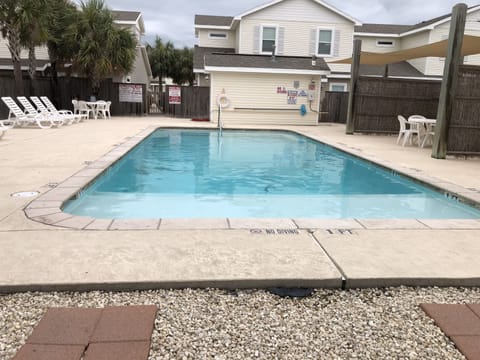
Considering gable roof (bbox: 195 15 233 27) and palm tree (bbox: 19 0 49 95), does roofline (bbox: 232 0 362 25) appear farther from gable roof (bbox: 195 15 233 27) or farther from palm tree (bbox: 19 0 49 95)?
palm tree (bbox: 19 0 49 95)

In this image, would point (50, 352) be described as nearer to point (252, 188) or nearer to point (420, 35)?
point (252, 188)

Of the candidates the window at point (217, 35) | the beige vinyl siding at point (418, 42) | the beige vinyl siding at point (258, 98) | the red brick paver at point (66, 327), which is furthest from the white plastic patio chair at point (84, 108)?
the beige vinyl siding at point (418, 42)

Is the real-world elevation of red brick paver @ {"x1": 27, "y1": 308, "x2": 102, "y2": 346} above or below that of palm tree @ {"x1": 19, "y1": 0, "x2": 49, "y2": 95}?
below

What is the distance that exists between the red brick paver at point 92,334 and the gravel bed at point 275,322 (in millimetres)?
61

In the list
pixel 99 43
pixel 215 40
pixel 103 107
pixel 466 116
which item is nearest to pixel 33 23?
pixel 99 43

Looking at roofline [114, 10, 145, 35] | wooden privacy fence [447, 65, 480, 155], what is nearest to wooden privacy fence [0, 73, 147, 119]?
roofline [114, 10, 145, 35]

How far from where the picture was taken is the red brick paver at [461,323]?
79.1 inches

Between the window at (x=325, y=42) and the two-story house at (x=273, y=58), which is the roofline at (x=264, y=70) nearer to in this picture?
the two-story house at (x=273, y=58)

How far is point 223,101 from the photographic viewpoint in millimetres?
16938

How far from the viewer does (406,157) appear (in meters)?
8.77

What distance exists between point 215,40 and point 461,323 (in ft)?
75.5

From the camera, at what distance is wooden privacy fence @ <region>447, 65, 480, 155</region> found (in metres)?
8.29

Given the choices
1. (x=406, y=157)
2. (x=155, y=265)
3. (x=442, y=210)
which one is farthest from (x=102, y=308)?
(x=406, y=157)

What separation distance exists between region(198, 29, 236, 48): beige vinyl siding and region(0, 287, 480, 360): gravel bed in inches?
882
